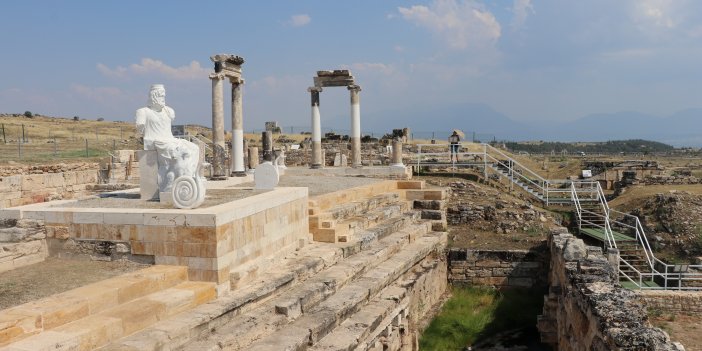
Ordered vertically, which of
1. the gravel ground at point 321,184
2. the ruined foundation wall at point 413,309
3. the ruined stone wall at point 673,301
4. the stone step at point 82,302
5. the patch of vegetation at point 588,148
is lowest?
the ruined stone wall at point 673,301

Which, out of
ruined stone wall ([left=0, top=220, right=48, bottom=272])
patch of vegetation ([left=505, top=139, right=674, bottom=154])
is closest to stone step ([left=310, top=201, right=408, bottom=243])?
ruined stone wall ([left=0, top=220, right=48, bottom=272])

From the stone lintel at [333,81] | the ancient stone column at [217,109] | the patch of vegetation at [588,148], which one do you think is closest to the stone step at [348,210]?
the ancient stone column at [217,109]

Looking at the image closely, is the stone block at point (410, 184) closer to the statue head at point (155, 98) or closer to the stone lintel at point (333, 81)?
the stone lintel at point (333, 81)

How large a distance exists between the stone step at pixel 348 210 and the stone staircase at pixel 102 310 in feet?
14.1

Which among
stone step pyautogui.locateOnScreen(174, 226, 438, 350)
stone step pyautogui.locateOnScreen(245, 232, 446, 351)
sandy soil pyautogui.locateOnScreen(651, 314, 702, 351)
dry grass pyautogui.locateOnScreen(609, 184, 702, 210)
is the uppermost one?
dry grass pyautogui.locateOnScreen(609, 184, 702, 210)

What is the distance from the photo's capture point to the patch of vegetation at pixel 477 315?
12.2 metres

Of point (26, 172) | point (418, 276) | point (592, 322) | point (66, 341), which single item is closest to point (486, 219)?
point (418, 276)

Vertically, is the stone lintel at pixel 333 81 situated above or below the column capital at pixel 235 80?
above

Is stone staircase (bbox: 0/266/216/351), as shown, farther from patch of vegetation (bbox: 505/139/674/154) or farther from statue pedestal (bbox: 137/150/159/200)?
patch of vegetation (bbox: 505/139/674/154)

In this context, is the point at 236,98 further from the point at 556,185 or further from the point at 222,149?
the point at 556,185

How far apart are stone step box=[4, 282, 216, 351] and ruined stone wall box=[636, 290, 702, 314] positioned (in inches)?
449

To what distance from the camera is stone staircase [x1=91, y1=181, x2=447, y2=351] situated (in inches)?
271

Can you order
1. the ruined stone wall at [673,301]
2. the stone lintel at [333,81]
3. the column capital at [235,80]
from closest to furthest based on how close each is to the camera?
the ruined stone wall at [673,301], the column capital at [235,80], the stone lintel at [333,81]

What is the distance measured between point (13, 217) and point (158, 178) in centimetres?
227
